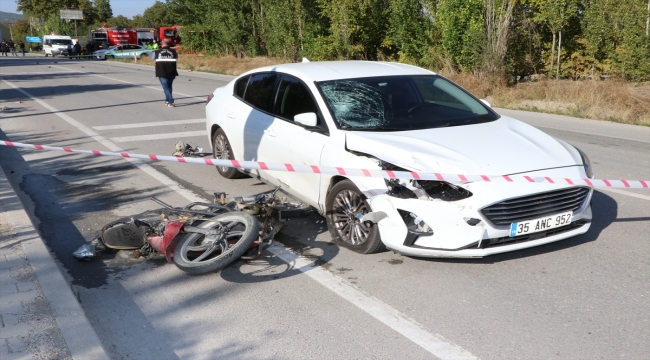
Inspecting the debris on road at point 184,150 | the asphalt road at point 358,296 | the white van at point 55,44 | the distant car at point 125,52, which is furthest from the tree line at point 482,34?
the white van at point 55,44

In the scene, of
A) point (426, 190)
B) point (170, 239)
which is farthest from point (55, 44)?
point (426, 190)

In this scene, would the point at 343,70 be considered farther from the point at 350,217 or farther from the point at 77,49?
the point at 77,49

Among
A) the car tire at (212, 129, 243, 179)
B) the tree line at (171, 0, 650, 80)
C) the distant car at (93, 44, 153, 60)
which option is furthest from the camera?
the distant car at (93, 44, 153, 60)

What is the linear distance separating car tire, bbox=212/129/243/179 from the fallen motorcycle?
2.11 metres

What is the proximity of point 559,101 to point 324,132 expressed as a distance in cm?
1309

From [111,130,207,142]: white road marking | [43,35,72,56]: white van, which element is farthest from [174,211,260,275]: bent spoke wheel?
[43,35,72,56]: white van

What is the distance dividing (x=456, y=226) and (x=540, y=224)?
738mm

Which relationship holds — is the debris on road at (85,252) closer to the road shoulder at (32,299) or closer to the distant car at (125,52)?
the road shoulder at (32,299)

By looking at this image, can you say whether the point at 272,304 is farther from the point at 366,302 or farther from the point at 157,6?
the point at 157,6

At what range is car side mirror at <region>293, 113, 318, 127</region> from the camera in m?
5.95

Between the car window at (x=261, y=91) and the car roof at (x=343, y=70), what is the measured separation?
6.5 inches

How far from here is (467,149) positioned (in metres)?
5.32

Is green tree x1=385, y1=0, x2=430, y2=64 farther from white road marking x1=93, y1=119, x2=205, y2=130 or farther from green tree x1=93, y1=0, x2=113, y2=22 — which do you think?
green tree x1=93, y1=0, x2=113, y2=22

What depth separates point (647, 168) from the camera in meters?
9.23
